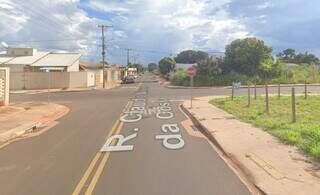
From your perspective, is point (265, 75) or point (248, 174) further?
point (265, 75)

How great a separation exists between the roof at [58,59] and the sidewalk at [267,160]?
54378 mm

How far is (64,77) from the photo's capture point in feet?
213

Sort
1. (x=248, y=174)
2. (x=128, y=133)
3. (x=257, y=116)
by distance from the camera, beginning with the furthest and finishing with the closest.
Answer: (x=257, y=116) → (x=128, y=133) → (x=248, y=174)

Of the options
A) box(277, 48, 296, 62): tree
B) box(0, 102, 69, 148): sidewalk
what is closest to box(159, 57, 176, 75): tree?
box(277, 48, 296, 62): tree

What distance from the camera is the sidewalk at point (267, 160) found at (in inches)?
332

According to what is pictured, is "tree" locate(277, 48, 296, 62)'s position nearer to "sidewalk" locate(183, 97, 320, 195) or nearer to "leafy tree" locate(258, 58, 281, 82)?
"leafy tree" locate(258, 58, 281, 82)

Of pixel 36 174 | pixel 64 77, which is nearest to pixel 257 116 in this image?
pixel 36 174

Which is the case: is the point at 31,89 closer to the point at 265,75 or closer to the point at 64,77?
the point at 64,77

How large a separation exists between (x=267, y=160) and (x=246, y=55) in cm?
5946

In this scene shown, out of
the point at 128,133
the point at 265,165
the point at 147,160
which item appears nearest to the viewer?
the point at 265,165

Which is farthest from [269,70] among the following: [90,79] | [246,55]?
[90,79]

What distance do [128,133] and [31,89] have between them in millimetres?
49705

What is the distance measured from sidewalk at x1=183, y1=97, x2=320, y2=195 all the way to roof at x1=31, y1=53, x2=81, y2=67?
54378 mm

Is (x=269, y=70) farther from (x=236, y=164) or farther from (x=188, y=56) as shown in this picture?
(x=188, y=56)
